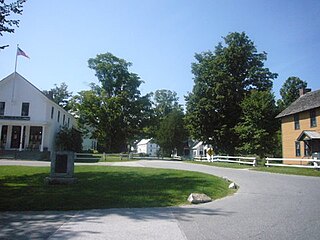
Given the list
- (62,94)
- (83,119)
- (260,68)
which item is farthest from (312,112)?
(62,94)

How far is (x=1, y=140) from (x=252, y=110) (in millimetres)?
31618

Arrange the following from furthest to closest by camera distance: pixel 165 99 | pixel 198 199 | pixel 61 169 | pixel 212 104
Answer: pixel 165 99, pixel 212 104, pixel 61 169, pixel 198 199

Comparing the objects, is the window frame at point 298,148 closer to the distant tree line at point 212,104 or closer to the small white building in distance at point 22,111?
the distant tree line at point 212,104

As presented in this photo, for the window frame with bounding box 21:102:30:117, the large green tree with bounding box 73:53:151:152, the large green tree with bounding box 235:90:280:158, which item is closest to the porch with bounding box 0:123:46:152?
the window frame with bounding box 21:102:30:117

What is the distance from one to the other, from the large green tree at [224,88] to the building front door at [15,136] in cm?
2405

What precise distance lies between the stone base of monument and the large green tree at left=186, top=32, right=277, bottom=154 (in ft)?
97.9

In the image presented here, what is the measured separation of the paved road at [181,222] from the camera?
5.43 metres

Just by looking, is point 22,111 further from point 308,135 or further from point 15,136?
point 308,135

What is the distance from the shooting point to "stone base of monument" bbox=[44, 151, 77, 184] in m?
11.7

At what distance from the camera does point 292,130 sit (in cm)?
3247

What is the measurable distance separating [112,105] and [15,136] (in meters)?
16.6

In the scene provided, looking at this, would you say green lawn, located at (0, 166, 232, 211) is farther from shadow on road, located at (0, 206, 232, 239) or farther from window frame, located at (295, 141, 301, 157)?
window frame, located at (295, 141, 301, 157)

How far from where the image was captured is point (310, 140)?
28625 millimetres

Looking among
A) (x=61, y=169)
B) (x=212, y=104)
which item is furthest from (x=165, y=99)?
(x=61, y=169)
